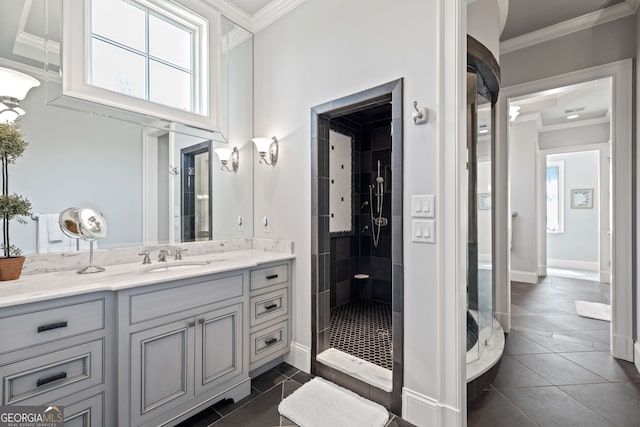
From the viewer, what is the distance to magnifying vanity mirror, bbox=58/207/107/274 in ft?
5.80

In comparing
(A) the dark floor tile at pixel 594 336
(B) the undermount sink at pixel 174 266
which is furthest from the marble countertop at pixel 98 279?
(A) the dark floor tile at pixel 594 336

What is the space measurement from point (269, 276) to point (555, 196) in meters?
7.35

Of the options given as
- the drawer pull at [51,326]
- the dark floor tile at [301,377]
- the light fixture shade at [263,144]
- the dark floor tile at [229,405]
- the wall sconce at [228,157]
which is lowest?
the dark floor tile at [229,405]

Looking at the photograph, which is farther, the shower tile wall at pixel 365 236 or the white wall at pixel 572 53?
the shower tile wall at pixel 365 236

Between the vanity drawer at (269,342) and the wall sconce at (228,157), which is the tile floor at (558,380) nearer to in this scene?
the vanity drawer at (269,342)

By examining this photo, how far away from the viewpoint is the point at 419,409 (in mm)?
1729

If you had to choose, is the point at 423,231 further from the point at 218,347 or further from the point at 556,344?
the point at 556,344

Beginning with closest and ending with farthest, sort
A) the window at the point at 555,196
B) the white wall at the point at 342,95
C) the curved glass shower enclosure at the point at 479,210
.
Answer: the white wall at the point at 342,95, the curved glass shower enclosure at the point at 479,210, the window at the point at 555,196

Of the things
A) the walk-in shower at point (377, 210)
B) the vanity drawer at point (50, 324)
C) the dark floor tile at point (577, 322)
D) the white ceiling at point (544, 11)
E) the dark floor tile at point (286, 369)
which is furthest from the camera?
the walk-in shower at point (377, 210)

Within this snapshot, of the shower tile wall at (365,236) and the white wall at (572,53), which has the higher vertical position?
the white wall at (572,53)

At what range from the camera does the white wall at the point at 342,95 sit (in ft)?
5.65

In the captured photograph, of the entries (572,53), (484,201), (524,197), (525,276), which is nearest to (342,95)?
(484,201)

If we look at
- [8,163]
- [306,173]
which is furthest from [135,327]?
[306,173]

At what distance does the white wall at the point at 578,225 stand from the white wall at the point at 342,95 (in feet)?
21.9
